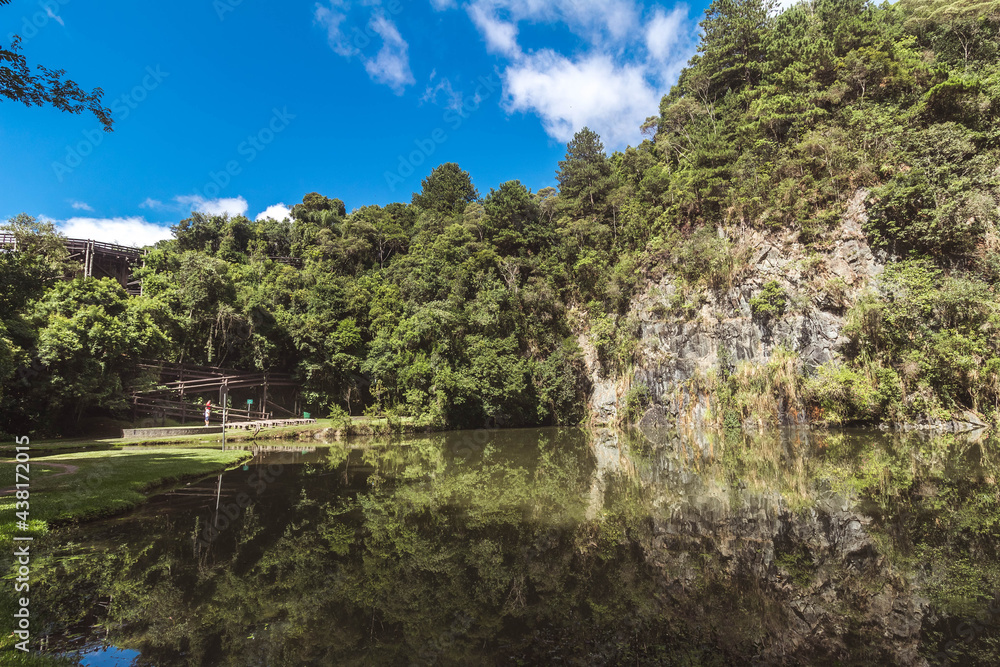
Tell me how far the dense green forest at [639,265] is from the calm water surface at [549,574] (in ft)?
45.2

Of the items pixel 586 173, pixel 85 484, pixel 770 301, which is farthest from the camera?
pixel 586 173

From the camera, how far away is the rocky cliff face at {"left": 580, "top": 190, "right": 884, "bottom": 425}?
25.5m

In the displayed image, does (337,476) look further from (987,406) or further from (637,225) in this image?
(637,225)

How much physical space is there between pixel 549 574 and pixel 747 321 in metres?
27.2

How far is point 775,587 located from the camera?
557 cm

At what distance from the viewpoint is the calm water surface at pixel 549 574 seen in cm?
448

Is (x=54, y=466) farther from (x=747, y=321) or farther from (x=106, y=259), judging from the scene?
(x=106, y=259)

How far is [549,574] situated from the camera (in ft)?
20.7

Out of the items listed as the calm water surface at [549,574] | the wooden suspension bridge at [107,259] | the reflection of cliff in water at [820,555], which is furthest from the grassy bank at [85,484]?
the wooden suspension bridge at [107,259]

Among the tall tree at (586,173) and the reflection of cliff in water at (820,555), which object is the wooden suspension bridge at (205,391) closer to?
the reflection of cliff in water at (820,555)

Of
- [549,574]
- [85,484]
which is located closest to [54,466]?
[85,484]

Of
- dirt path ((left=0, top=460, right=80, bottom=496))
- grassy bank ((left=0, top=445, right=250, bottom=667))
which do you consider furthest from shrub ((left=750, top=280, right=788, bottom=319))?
dirt path ((left=0, top=460, right=80, bottom=496))

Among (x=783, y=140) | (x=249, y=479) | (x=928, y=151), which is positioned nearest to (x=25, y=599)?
(x=249, y=479)

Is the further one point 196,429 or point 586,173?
point 586,173
